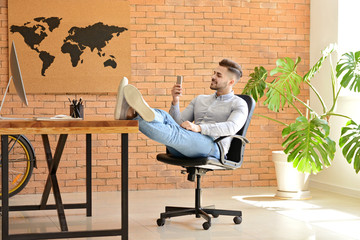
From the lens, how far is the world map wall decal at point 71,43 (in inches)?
233

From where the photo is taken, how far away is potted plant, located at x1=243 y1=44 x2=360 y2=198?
512 cm

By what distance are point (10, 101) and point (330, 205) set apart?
3381 mm

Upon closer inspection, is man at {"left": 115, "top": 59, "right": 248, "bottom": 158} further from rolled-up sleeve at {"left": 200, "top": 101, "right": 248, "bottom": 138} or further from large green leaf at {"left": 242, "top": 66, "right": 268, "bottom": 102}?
large green leaf at {"left": 242, "top": 66, "right": 268, "bottom": 102}

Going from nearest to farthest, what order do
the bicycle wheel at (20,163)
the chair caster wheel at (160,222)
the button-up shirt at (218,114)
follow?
the button-up shirt at (218,114) → the chair caster wheel at (160,222) → the bicycle wheel at (20,163)

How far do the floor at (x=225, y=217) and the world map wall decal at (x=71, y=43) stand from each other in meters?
1.21

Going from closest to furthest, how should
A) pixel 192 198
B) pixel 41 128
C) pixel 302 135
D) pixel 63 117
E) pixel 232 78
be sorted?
pixel 41 128, pixel 63 117, pixel 232 78, pixel 302 135, pixel 192 198

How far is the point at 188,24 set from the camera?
20.9 ft

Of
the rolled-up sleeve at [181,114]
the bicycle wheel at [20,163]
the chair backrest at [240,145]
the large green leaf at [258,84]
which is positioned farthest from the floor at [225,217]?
the large green leaf at [258,84]

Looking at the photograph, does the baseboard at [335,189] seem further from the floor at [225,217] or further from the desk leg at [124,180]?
the desk leg at [124,180]

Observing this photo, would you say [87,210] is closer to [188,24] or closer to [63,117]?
[63,117]

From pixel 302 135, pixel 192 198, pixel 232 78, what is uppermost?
pixel 232 78

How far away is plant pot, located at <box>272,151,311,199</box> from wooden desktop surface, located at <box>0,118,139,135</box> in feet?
9.14

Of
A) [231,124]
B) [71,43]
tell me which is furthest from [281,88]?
[71,43]

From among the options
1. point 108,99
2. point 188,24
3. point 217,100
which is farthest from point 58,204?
point 188,24
